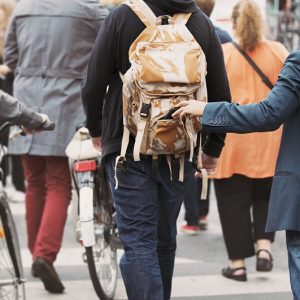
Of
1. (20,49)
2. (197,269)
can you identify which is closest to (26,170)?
(20,49)

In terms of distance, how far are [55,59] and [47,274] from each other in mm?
1369

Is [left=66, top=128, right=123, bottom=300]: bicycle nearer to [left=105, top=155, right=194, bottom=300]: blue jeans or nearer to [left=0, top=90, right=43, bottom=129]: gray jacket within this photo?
[left=0, top=90, right=43, bottom=129]: gray jacket

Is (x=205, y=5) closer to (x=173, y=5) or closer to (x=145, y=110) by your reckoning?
(x=173, y=5)

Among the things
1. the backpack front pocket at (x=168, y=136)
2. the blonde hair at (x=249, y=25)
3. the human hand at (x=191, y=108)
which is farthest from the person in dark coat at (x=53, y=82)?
the human hand at (x=191, y=108)

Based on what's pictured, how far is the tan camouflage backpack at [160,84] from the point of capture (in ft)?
13.9

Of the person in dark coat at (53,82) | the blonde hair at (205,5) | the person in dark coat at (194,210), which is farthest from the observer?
the person in dark coat at (194,210)

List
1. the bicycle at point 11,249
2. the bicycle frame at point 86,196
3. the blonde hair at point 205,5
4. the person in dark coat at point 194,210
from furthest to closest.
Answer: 1. the person in dark coat at point 194,210
2. the blonde hair at point 205,5
3. the bicycle frame at point 86,196
4. the bicycle at point 11,249

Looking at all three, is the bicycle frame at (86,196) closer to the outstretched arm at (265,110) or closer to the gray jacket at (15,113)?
the gray jacket at (15,113)

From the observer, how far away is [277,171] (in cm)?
408

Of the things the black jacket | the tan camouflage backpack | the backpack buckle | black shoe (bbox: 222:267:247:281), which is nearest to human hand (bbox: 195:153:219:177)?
the black jacket

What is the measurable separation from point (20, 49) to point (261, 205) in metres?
1.96

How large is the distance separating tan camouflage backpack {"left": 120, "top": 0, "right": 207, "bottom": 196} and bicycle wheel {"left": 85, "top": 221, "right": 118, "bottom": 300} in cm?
145

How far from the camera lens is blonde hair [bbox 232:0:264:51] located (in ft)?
21.0

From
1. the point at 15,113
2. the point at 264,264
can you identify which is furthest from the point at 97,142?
the point at 264,264
